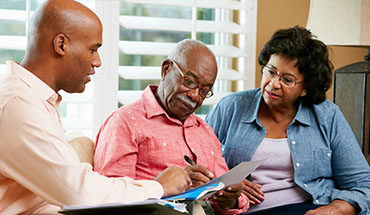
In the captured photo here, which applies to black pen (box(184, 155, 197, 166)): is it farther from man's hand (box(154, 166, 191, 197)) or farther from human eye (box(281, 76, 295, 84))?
human eye (box(281, 76, 295, 84))

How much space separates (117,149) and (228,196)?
0.44 m

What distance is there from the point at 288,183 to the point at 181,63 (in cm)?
73

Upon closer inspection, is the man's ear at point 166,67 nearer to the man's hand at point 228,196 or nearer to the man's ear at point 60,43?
the man's hand at point 228,196

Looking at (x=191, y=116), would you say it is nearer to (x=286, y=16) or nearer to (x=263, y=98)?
(x=263, y=98)

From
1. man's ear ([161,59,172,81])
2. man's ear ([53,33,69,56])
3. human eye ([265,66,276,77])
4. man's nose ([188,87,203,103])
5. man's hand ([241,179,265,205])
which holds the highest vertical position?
man's ear ([53,33,69,56])

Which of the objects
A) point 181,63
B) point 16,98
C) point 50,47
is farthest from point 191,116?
point 16,98

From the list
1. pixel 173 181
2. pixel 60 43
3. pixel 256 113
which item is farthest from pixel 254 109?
pixel 60 43

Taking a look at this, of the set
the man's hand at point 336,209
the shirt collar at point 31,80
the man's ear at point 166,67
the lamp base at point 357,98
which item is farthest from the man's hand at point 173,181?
the lamp base at point 357,98

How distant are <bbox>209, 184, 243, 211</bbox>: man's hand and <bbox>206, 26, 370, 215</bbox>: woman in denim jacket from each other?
199mm

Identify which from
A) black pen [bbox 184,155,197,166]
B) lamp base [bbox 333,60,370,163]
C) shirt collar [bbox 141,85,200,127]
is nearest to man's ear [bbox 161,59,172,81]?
shirt collar [bbox 141,85,200,127]

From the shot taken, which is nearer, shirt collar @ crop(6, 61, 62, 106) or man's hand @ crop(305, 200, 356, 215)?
shirt collar @ crop(6, 61, 62, 106)

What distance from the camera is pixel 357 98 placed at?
101 inches

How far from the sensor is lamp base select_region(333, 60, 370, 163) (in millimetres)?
2523

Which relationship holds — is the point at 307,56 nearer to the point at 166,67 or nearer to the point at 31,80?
the point at 166,67
